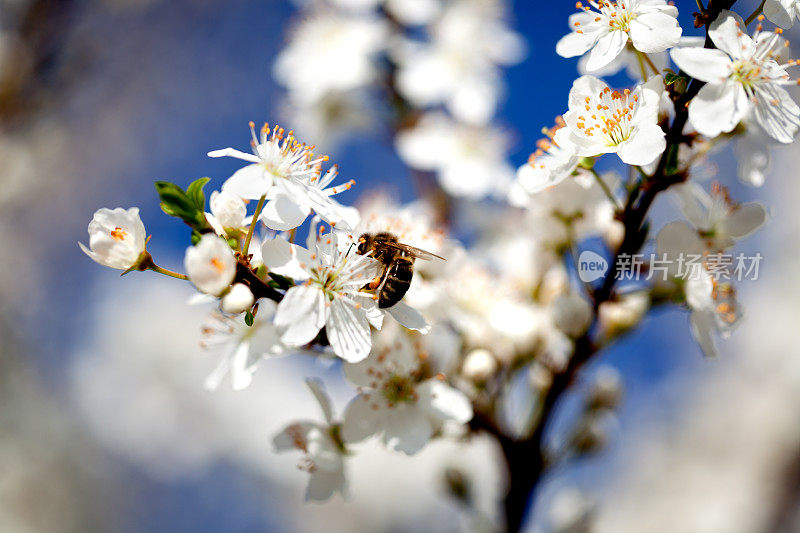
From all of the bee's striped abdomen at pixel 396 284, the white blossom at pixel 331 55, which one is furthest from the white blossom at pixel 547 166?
the white blossom at pixel 331 55

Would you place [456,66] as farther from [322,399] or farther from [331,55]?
[322,399]

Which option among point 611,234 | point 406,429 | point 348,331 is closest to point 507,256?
point 611,234

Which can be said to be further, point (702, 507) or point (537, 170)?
point (702, 507)

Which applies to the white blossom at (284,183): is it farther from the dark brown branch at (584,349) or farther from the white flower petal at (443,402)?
the dark brown branch at (584,349)

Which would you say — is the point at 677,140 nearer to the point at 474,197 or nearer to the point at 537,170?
the point at 537,170

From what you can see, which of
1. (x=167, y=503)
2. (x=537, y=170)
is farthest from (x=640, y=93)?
(x=167, y=503)

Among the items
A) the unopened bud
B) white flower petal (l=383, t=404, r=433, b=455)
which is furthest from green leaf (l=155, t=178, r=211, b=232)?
the unopened bud

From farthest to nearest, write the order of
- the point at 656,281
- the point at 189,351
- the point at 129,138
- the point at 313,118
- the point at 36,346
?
1. the point at 189,351
2. the point at 129,138
3. the point at 36,346
4. the point at 313,118
5. the point at 656,281
